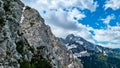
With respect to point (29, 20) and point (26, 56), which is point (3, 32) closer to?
point (26, 56)

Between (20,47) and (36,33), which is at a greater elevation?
(36,33)

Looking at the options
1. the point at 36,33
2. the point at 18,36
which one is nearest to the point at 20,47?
the point at 18,36

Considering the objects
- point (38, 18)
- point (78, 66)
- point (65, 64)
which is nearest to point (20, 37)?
point (38, 18)

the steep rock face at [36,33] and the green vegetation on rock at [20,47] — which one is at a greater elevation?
the steep rock face at [36,33]

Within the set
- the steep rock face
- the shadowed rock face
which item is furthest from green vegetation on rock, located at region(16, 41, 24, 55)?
the steep rock face

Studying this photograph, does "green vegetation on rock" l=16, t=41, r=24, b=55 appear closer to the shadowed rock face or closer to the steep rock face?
the shadowed rock face

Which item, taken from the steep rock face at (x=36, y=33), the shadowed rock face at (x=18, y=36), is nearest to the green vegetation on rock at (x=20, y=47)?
the shadowed rock face at (x=18, y=36)

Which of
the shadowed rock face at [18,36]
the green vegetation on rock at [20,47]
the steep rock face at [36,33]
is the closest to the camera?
the shadowed rock face at [18,36]

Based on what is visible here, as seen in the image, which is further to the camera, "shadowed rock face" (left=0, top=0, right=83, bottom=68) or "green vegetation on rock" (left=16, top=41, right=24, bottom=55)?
"green vegetation on rock" (left=16, top=41, right=24, bottom=55)

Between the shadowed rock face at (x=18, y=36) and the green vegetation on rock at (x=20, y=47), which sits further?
the green vegetation on rock at (x=20, y=47)

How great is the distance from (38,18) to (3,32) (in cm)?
4061

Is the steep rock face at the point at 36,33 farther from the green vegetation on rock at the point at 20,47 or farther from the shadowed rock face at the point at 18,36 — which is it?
the green vegetation on rock at the point at 20,47

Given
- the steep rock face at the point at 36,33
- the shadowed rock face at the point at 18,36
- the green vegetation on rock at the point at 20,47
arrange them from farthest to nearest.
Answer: the steep rock face at the point at 36,33 → the green vegetation on rock at the point at 20,47 → the shadowed rock face at the point at 18,36

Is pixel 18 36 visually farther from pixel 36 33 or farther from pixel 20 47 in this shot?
pixel 36 33
